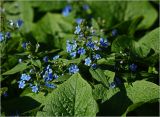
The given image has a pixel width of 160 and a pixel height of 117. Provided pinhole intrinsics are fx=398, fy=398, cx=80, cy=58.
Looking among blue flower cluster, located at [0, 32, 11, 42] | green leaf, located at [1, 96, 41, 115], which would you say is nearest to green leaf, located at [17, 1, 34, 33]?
blue flower cluster, located at [0, 32, 11, 42]

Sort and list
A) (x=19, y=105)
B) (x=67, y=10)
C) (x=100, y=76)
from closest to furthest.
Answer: (x=100, y=76) → (x=19, y=105) → (x=67, y=10)

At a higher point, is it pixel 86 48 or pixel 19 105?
pixel 86 48

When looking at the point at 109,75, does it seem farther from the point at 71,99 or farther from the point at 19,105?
the point at 19,105

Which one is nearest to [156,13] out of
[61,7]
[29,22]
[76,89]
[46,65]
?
[61,7]

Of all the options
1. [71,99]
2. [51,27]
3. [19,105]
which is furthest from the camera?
[51,27]

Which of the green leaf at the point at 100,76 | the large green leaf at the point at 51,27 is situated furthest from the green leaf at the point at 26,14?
the green leaf at the point at 100,76

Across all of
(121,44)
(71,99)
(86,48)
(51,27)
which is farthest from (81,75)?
(51,27)
